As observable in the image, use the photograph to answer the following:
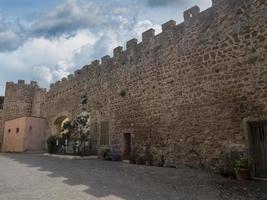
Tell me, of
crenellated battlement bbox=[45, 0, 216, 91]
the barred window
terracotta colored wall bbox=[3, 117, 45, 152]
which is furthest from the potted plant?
terracotta colored wall bbox=[3, 117, 45, 152]

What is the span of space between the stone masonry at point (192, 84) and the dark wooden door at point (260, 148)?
304 mm

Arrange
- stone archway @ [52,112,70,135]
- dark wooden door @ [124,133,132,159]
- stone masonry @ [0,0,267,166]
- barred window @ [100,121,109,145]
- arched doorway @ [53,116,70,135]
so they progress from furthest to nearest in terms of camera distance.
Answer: arched doorway @ [53,116,70,135]
stone archway @ [52,112,70,135]
barred window @ [100,121,109,145]
dark wooden door @ [124,133,132,159]
stone masonry @ [0,0,267,166]

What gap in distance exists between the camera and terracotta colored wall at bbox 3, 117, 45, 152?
1750 cm

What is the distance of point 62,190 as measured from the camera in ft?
15.5

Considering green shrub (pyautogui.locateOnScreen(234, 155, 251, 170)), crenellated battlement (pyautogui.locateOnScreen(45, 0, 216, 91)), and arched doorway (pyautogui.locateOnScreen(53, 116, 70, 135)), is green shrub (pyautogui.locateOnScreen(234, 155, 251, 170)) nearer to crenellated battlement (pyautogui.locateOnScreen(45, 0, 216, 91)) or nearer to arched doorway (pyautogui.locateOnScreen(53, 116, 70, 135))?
crenellated battlement (pyautogui.locateOnScreen(45, 0, 216, 91))

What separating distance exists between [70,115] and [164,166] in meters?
8.90

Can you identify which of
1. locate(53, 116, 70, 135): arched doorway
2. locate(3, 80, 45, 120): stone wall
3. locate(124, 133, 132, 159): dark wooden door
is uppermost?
locate(3, 80, 45, 120): stone wall

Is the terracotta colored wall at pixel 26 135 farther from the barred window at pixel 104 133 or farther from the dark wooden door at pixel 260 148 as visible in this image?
the dark wooden door at pixel 260 148

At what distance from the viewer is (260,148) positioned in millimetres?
6562

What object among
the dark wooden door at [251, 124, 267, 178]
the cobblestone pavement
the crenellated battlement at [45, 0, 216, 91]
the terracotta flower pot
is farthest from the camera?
the crenellated battlement at [45, 0, 216, 91]

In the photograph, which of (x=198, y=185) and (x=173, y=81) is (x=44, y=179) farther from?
(x=173, y=81)

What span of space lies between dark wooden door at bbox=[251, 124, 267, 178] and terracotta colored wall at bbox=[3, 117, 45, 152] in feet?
51.2

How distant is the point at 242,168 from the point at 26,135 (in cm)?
1556

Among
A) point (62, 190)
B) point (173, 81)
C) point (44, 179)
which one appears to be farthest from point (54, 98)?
point (62, 190)
